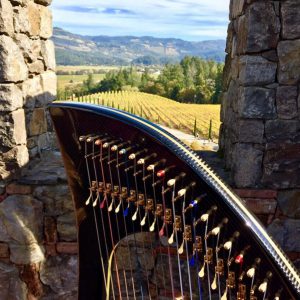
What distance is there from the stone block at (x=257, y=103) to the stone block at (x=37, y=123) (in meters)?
1.21

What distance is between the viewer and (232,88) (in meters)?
2.48

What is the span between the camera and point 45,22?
2.68 meters

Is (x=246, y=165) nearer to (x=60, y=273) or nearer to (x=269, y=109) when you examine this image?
(x=269, y=109)

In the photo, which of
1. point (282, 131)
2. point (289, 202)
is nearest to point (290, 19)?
point (282, 131)

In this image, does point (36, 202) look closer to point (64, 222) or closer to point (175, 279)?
point (64, 222)

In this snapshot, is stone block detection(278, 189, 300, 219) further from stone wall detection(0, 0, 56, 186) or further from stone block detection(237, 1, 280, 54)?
stone wall detection(0, 0, 56, 186)

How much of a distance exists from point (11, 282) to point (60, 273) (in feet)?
0.98

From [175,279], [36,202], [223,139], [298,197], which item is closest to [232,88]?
[223,139]

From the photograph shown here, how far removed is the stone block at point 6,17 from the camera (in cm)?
223

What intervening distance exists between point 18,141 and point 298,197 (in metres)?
1.56

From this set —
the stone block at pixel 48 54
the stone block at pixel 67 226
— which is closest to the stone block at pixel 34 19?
the stone block at pixel 48 54

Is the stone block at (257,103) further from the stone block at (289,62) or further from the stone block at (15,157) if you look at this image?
the stone block at (15,157)

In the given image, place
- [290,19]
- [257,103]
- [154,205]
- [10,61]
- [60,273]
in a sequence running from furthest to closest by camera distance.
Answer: [60,273] → [10,61] → [257,103] → [290,19] → [154,205]

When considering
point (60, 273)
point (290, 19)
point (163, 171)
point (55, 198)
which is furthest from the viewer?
point (60, 273)
